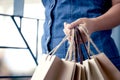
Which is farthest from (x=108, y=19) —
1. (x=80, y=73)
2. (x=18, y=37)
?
(x=18, y=37)

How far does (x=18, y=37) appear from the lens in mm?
1627

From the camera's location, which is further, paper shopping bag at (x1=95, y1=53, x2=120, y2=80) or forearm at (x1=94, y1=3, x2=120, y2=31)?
forearm at (x1=94, y1=3, x2=120, y2=31)

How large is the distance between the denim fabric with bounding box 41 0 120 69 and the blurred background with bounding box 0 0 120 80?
820mm

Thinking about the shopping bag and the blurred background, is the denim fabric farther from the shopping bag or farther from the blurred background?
the blurred background

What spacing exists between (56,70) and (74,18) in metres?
0.21

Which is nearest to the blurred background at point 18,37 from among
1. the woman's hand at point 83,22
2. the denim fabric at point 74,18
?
the denim fabric at point 74,18

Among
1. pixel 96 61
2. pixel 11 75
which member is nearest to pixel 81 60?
pixel 96 61

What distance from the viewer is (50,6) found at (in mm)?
690

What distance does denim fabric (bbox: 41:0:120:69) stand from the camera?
2.06 ft

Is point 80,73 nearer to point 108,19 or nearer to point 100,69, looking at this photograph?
point 100,69

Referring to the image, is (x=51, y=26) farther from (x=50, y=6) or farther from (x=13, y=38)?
(x=13, y=38)

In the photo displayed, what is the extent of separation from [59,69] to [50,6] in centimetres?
28

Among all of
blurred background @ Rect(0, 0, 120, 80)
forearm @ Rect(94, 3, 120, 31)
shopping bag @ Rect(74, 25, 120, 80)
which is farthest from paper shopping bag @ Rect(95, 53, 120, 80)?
blurred background @ Rect(0, 0, 120, 80)

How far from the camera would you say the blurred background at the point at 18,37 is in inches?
59.2
